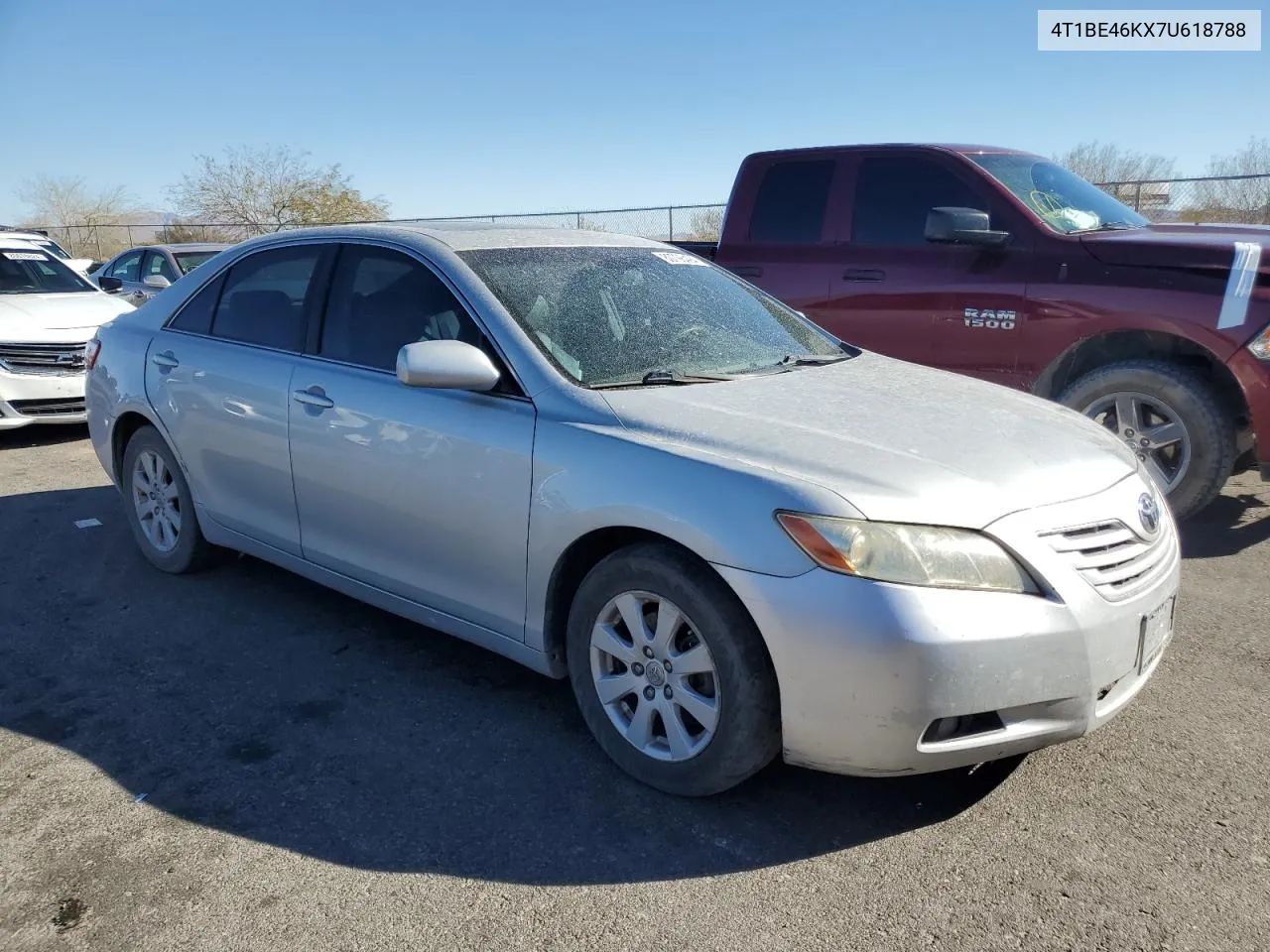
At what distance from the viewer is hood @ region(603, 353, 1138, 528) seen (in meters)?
2.73

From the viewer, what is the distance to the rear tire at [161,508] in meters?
4.87

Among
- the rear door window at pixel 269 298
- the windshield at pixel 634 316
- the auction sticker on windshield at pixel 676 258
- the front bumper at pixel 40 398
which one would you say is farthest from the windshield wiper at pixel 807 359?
the front bumper at pixel 40 398

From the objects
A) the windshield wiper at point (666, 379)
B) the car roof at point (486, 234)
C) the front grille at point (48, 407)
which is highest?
the car roof at point (486, 234)

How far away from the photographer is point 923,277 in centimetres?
637

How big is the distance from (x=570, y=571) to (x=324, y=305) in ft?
5.52

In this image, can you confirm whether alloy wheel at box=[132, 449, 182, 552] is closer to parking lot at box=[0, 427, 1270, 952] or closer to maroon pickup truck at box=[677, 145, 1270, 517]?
parking lot at box=[0, 427, 1270, 952]

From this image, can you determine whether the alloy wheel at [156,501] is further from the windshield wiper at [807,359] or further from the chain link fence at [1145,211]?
the chain link fence at [1145,211]

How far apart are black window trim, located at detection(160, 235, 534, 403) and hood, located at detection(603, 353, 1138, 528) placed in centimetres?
42

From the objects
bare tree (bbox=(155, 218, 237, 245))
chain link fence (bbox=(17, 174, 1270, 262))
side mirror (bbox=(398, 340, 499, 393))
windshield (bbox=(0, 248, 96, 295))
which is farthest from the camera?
bare tree (bbox=(155, 218, 237, 245))

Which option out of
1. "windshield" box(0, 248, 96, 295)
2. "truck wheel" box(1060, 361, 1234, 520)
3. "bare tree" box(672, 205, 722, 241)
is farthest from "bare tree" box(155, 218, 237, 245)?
"truck wheel" box(1060, 361, 1234, 520)

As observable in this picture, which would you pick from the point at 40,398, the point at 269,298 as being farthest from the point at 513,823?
the point at 40,398

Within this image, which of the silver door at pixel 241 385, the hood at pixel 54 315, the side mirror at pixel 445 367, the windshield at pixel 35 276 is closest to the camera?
the side mirror at pixel 445 367

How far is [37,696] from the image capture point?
12.5 ft

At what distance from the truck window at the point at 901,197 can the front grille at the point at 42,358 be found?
6.38 meters
